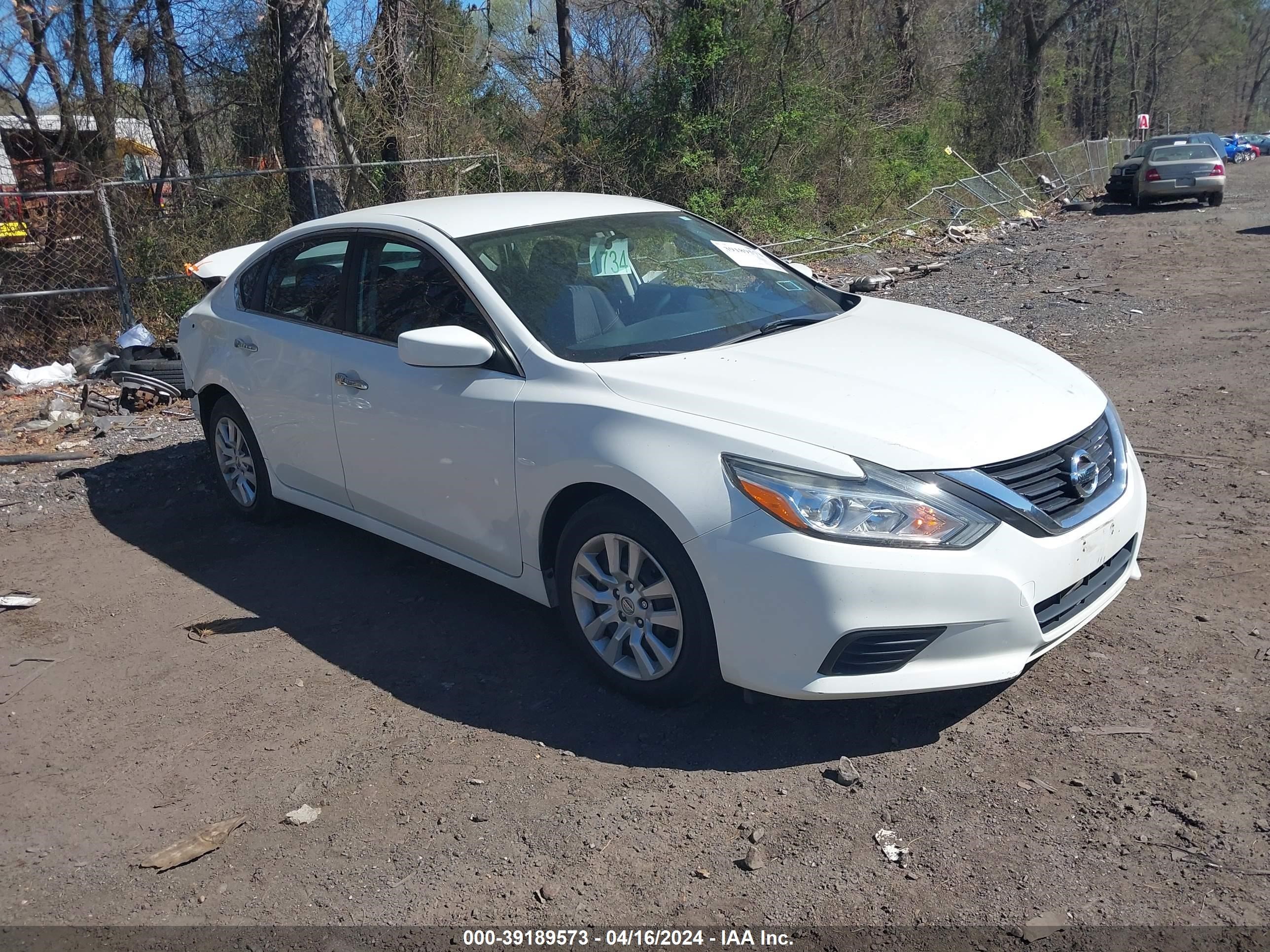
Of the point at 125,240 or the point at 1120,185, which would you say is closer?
the point at 125,240

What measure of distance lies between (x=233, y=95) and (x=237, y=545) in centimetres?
1299

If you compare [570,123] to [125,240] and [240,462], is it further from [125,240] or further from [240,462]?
[240,462]

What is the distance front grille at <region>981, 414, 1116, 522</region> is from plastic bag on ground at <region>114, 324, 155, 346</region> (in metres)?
8.91

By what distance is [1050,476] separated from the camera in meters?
3.50

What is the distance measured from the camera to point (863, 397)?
11.8 feet

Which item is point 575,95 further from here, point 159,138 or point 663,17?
point 159,138

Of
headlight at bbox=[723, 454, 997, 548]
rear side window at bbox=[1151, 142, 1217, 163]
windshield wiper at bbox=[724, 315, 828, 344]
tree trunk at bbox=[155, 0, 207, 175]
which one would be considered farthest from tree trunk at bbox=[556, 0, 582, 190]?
headlight at bbox=[723, 454, 997, 548]

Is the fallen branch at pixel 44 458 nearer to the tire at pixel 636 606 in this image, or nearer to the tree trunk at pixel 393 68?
the tire at pixel 636 606

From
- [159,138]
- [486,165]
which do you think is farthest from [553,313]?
[159,138]

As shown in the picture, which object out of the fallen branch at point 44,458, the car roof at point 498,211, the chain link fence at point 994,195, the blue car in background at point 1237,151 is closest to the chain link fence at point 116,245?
the fallen branch at point 44,458

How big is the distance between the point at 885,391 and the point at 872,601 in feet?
2.67

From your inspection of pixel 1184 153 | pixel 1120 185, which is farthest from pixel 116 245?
pixel 1120 185

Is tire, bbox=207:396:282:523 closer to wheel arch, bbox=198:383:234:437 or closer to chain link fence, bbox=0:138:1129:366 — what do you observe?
wheel arch, bbox=198:383:234:437

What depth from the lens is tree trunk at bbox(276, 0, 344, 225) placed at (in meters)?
12.0
